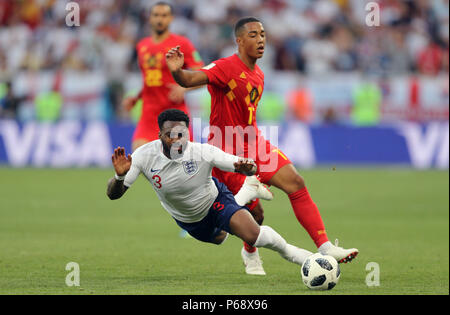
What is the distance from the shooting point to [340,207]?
47.3 feet

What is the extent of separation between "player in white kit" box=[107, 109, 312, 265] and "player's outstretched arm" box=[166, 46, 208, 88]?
0.29 meters

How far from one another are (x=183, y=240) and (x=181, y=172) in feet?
12.2

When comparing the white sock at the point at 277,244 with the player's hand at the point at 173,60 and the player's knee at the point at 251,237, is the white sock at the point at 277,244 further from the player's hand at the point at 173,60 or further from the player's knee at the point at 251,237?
the player's hand at the point at 173,60

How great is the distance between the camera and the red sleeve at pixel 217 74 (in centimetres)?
773

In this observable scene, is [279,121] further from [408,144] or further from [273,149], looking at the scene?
[273,149]

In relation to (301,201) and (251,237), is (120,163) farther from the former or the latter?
(301,201)

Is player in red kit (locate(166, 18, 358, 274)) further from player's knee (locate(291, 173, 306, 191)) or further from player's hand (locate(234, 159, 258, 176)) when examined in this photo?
player's hand (locate(234, 159, 258, 176))

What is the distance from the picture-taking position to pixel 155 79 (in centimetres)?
1115

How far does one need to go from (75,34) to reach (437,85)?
34.6 ft

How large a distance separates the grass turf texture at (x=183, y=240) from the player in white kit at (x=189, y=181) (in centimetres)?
48

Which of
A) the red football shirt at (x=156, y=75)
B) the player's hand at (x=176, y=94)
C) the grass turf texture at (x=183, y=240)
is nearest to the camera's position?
the grass turf texture at (x=183, y=240)

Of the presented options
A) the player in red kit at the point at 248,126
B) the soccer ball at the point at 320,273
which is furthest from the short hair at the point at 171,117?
the soccer ball at the point at 320,273

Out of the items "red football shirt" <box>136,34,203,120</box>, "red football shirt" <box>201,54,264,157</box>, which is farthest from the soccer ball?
"red football shirt" <box>136,34,203,120</box>
